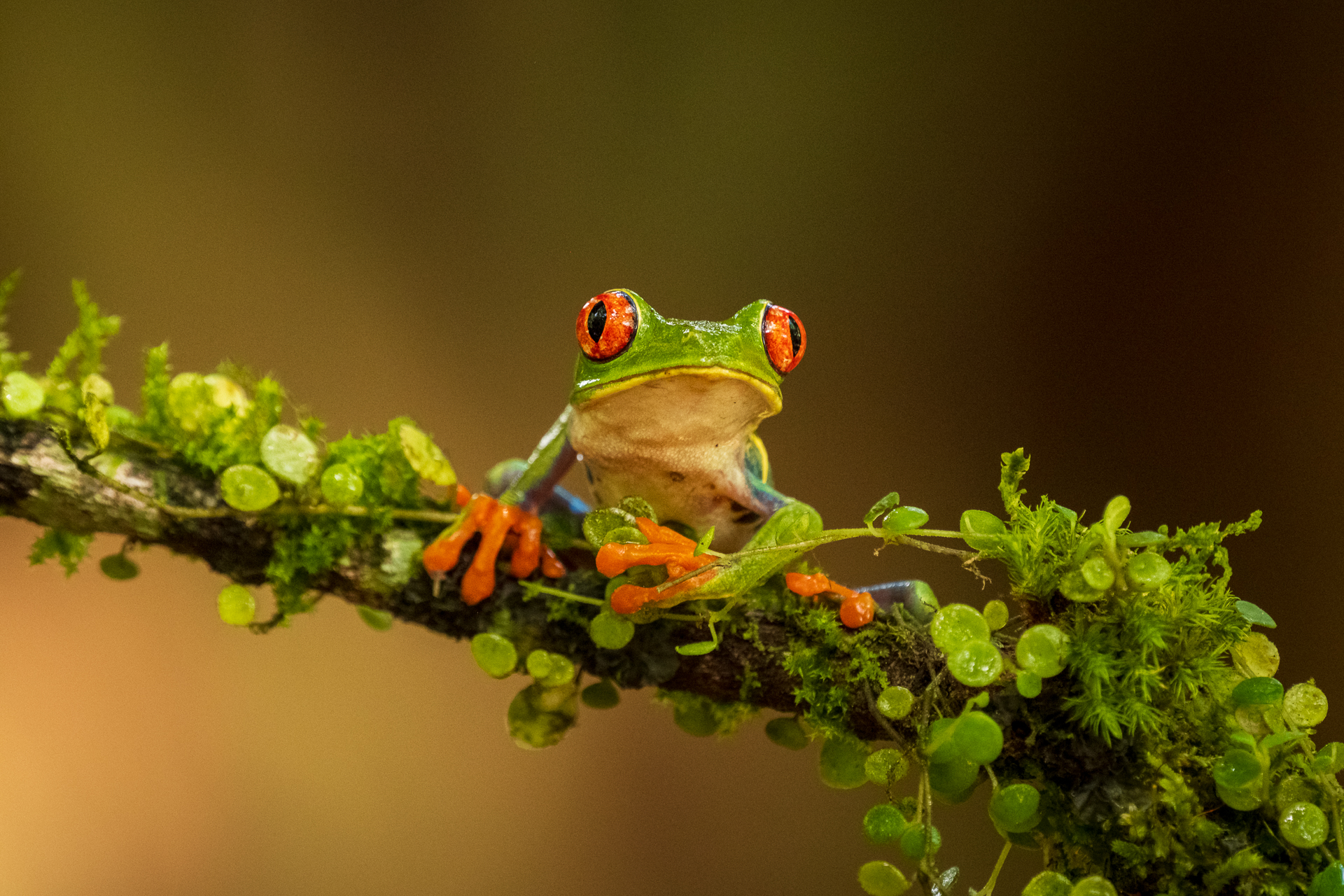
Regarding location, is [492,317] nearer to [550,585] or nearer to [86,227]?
[86,227]

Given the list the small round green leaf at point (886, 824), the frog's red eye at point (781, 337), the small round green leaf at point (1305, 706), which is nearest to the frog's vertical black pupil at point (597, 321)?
the frog's red eye at point (781, 337)

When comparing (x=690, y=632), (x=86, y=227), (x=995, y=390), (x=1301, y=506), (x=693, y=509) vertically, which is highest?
(x=86, y=227)

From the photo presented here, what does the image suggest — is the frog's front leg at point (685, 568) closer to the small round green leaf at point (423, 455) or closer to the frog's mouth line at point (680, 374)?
the frog's mouth line at point (680, 374)

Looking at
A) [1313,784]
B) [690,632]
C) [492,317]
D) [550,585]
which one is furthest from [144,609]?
[1313,784]

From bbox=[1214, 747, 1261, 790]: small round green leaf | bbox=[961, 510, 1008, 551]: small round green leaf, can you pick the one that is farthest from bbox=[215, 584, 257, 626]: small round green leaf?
bbox=[1214, 747, 1261, 790]: small round green leaf

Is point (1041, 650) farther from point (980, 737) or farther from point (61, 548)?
point (61, 548)

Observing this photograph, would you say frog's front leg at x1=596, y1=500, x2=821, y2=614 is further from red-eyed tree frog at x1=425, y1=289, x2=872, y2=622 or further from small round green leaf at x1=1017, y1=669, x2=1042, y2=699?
small round green leaf at x1=1017, y1=669, x2=1042, y2=699

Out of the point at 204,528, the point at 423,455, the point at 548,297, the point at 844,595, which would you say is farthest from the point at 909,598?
the point at 548,297
